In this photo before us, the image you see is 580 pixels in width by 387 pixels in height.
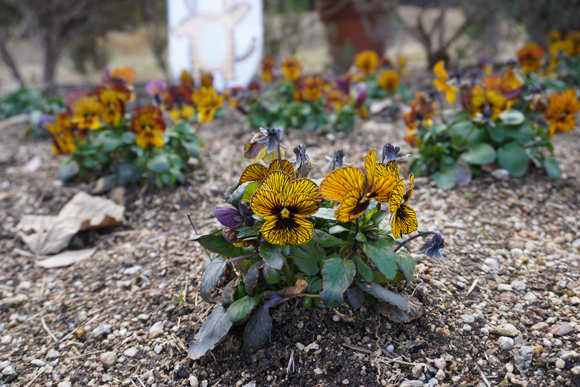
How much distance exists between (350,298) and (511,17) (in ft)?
16.6

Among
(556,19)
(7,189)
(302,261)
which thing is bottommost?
(7,189)

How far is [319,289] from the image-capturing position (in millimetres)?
1350

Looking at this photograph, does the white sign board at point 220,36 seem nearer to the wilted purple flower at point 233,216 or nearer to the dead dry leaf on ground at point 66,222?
the dead dry leaf on ground at point 66,222

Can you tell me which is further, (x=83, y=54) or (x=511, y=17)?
(x=83, y=54)

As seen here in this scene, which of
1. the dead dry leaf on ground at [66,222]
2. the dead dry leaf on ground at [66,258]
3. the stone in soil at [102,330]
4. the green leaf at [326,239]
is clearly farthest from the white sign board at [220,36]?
the green leaf at [326,239]

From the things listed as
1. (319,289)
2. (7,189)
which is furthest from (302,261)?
(7,189)

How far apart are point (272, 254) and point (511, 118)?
1.82m

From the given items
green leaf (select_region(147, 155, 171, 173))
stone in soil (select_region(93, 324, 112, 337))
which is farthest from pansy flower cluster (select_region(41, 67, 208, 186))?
stone in soil (select_region(93, 324, 112, 337))

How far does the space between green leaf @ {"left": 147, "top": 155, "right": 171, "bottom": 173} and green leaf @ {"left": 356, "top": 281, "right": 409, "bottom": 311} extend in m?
1.45

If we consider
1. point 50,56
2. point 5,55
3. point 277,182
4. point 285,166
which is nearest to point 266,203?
point 277,182

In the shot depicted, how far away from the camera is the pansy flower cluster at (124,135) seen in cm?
246

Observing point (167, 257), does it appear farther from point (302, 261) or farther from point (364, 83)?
point (364, 83)

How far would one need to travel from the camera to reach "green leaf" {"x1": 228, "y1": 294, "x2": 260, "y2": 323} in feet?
4.25

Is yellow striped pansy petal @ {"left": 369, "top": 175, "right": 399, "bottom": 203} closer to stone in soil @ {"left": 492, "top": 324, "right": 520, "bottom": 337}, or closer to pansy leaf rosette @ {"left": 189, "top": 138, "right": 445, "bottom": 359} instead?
pansy leaf rosette @ {"left": 189, "top": 138, "right": 445, "bottom": 359}
